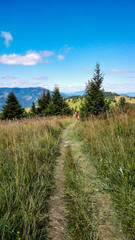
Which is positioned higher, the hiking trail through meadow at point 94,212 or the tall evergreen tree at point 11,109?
the tall evergreen tree at point 11,109

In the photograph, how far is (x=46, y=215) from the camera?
221 centimetres

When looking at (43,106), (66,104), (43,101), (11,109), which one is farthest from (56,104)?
(43,106)

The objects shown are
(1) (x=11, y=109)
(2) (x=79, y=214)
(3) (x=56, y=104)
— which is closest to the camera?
(2) (x=79, y=214)

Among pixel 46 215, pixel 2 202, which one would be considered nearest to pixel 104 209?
pixel 46 215

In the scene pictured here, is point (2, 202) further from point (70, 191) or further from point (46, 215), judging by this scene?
point (70, 191)

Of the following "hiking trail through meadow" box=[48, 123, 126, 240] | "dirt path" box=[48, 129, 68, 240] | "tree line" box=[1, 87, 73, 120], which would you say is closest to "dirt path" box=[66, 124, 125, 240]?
"hiking trail through meadow" box=[48, 123, 126, 240]

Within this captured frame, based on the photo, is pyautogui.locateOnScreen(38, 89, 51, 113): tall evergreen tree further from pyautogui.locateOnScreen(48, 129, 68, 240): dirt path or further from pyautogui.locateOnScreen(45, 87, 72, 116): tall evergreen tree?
pyautogui.locateOnScreen(48, 129, 68, 240): dirt path

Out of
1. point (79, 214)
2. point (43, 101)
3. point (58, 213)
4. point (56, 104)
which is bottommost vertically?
point (58, 213)

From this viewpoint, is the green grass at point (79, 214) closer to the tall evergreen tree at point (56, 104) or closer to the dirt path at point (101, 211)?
the dirt path at point (101, 211)

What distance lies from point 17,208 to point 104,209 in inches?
61.1

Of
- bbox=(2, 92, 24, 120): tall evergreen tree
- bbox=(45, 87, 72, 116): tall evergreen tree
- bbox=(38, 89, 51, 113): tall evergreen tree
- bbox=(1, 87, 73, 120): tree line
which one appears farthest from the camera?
bbox=(38, 89, 51, 113): tall evergreen tree

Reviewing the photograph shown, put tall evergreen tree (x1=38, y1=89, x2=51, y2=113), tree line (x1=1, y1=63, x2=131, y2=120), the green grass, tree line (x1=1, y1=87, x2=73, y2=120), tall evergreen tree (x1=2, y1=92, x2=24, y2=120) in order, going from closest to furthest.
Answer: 1. the green grass
2. tree line (x1=1, y1=63, x2=131, y2=120)
3. tree line (x1=1, y1=87, x2=73, y2=120)
4. tall evergreen tree (x1=2, y1=92, x2=24, y2=120)
5. tall evergreen tree (x1=38, y1=89, x2=51, y2=113)

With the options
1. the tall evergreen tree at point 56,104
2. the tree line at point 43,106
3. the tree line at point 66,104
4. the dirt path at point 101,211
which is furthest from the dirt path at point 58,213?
the tall evergreen tree at point 56,104

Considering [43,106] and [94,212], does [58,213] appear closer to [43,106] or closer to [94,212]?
[94,212]
